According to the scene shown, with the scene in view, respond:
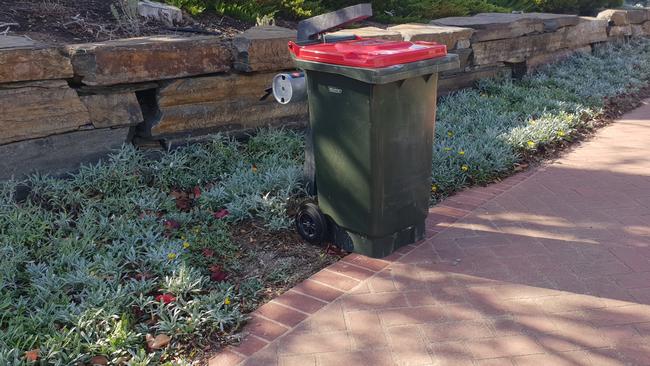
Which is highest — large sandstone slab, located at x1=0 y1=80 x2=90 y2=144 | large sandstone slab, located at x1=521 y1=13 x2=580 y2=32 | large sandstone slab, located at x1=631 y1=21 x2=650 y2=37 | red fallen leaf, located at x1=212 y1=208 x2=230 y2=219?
large sandstone slab, located at x1=521 y1=13 x2=580 y2=32

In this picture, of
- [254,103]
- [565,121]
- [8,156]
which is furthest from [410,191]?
[565,121]

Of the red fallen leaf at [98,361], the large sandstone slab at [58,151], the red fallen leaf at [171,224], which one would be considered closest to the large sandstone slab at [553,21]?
the large sandstone slab at [58,151]

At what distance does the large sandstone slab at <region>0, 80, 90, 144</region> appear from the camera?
161 inches

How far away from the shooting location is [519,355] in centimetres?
287

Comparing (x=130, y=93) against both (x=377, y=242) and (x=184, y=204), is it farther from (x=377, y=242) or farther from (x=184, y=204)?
(x=377, y=242)

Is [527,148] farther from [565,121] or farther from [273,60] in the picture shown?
[273,60]

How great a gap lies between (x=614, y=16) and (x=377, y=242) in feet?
29.9

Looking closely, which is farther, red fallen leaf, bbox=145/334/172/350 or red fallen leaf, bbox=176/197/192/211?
red fallen leaf, bbox=176/197/192/211

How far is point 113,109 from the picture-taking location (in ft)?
15.1

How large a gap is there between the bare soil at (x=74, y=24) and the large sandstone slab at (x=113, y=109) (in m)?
0.87

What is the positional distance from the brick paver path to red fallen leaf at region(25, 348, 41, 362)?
771 millimetres

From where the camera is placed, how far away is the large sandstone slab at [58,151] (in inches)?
165

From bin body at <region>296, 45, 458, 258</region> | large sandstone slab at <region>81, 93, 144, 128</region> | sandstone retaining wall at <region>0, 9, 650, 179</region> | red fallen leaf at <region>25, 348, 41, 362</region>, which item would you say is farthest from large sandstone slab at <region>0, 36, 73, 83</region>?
red fallen leaf at <region>25, 348, 41, 362</region>

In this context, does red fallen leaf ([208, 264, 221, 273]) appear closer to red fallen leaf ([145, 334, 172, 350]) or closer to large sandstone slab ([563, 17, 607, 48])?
red fallen leaf ([145, 334, 172, 350])
